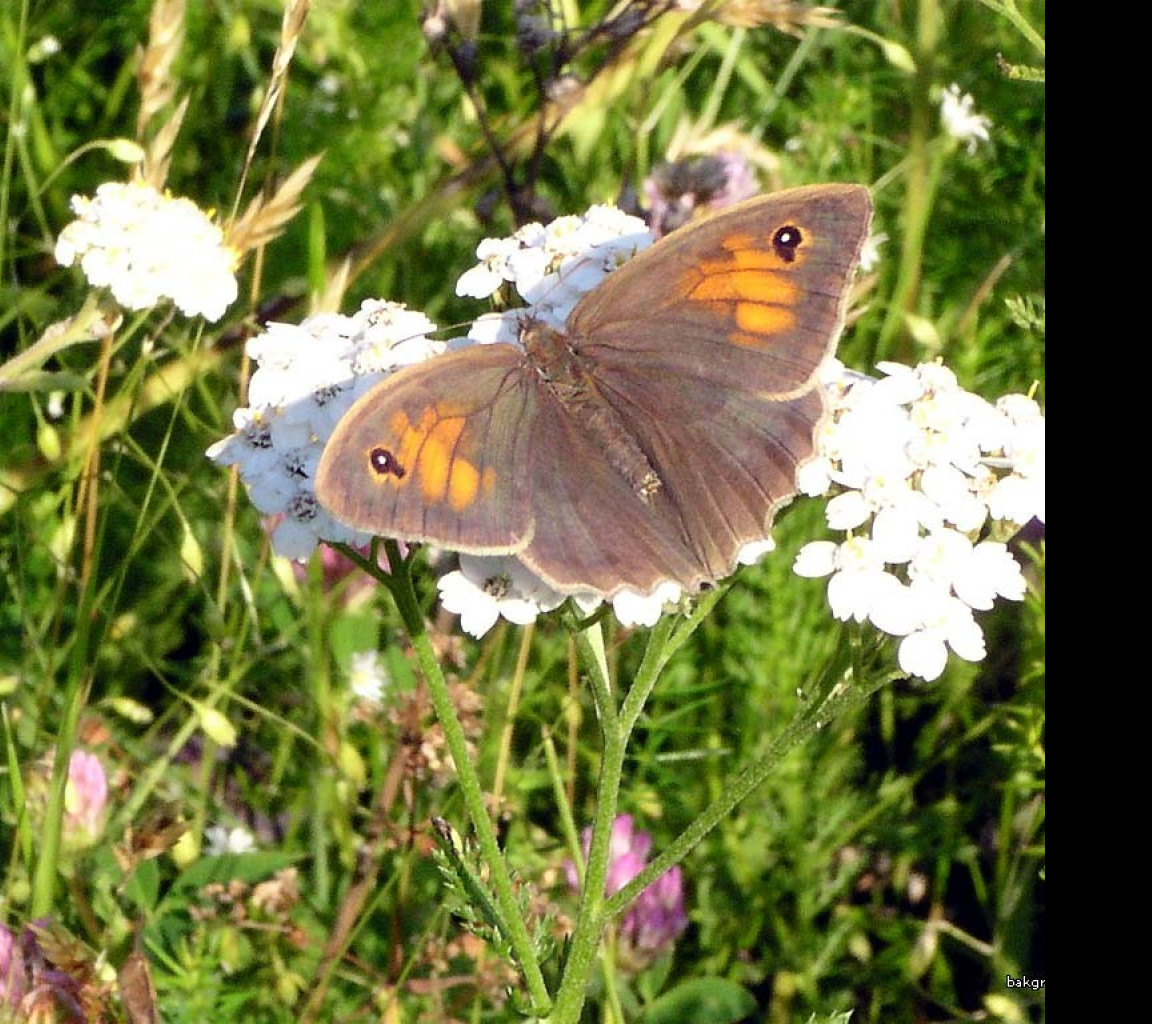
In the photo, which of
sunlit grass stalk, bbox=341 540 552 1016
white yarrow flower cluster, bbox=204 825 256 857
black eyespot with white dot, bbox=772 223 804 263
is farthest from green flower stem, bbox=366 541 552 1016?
white yarrow flower cluster, bbox=204 825 256 857

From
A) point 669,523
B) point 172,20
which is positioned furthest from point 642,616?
point 172,20

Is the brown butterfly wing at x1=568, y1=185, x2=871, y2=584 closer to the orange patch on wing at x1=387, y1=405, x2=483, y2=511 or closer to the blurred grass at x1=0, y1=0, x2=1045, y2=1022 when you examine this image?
the orange patch on wing at x1=387, y1=405, x2=483, y2=511

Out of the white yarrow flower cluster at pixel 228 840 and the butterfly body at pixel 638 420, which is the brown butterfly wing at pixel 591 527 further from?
the white yarrow flower cluster at pixel 228 840

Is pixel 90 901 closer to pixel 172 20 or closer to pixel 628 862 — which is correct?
pixel 628 862

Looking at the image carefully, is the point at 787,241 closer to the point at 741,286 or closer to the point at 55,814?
the point at 741,286

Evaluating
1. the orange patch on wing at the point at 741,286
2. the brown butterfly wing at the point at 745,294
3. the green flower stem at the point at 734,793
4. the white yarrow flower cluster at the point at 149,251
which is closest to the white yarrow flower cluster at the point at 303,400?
the brown butterfly wing at the point at 745,294

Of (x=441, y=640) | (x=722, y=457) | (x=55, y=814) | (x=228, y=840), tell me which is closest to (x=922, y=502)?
(x=722, y=457)
